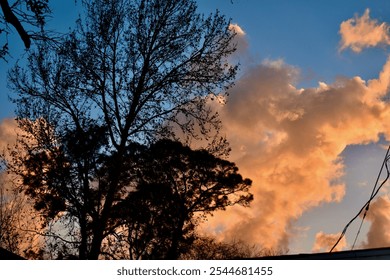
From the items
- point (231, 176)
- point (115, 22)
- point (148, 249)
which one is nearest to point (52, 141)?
point (115, 22)

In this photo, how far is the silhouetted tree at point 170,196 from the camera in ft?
51.3

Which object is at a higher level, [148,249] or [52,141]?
[52,141]

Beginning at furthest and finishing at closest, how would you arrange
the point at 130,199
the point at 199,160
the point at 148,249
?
the point at 199,160 < the point at 148,249 < the point at 130,199

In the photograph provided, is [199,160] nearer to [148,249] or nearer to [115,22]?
[148,249]

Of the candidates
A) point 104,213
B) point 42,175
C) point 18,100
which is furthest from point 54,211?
point 18,100

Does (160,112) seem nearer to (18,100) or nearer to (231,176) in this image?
(18,100)

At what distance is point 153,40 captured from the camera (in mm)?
14695

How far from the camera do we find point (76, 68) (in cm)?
1427

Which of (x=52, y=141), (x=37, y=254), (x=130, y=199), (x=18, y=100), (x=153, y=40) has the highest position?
(x=153, y=40)

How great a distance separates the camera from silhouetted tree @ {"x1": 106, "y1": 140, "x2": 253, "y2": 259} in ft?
51.3

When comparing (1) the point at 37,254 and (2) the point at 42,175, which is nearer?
(2) the point at 42,175

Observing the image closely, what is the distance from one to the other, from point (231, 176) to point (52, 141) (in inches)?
361

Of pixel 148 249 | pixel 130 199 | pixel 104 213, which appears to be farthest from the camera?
pixel 148 249

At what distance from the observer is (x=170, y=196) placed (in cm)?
1862
